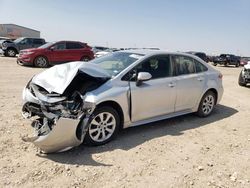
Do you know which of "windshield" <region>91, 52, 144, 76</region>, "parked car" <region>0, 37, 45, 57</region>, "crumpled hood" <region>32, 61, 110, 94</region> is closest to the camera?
"crumpled hood" <region>32, 61, 110, 94</region>

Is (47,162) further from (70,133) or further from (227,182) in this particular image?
(227,182)

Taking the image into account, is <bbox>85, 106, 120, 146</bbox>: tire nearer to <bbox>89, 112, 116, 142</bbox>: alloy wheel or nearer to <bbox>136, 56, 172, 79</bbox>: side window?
<bbox>89, 112, 116, 142</bbox>: alloy wheel

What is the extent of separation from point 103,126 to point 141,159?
863mm

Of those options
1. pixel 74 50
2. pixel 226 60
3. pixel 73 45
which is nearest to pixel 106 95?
pixel 74 50

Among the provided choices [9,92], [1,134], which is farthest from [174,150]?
[9,92]

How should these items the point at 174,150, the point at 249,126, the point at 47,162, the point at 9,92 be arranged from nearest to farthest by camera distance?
the point at 47,162 → the point at 174,150 → the point at 249,126 → the point at 9,92

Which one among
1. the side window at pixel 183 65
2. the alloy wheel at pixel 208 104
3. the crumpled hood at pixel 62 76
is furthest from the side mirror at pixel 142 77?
the alloy wheel at pixel 208 104

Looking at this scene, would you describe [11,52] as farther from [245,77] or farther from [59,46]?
[245,77]

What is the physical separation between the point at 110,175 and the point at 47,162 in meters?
0.95

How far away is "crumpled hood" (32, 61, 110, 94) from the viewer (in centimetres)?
446

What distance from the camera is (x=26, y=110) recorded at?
504 centimetres

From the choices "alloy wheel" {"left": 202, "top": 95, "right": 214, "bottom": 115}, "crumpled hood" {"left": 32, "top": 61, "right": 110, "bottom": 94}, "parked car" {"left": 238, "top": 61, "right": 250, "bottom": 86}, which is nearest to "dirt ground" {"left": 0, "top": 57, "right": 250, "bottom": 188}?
"alloy wheel" {"left": 202, "top": 95, "right": 214, "bottom": 115}

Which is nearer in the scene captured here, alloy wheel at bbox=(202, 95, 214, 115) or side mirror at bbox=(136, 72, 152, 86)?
side mirror at bbox=(136, 72, 152, 86)

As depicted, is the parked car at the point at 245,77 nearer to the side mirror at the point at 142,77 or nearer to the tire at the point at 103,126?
the side mirror at the point at 142,77
